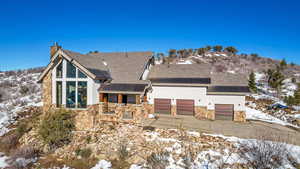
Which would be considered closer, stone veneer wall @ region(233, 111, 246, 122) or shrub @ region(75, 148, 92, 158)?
shrub @ region(75, 148, 92, 158)

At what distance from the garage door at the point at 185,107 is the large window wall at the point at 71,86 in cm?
1004

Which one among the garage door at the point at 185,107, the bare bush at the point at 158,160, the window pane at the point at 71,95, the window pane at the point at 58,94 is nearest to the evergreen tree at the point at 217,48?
the garage door at the point at 185,107

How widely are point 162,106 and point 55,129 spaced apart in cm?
1082

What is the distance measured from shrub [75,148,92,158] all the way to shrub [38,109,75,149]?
6.66 feet

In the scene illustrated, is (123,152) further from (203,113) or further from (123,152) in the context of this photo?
(203,113)

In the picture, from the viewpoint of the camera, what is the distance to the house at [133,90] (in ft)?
47.5

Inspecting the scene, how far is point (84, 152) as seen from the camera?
34.8ft

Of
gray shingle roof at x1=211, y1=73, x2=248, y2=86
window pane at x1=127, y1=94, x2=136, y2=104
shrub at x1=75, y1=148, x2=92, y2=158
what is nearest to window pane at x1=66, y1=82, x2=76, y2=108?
shrub at x1=75, y1=148, x2=92, y2=158

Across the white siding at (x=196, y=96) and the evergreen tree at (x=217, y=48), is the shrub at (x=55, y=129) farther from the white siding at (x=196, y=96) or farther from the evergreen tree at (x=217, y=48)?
the evergreen tree at (x=217, y=48)

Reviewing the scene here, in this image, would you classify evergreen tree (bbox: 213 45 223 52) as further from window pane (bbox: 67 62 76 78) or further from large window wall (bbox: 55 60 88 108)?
window pane (bbox: 67 62 76 78)

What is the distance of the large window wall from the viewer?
1448 centimetres

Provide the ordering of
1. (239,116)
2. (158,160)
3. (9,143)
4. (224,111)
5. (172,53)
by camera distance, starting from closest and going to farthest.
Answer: (158,160) < (9,143) < (239,116) < (224,111) < (172,53)

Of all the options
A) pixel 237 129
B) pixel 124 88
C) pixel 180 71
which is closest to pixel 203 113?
pixel 237 129

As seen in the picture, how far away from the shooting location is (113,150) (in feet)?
34.3
